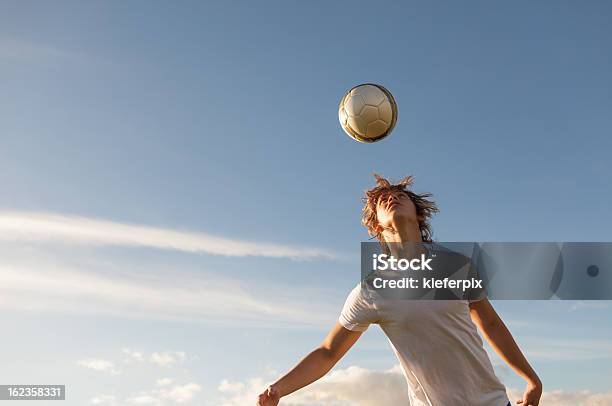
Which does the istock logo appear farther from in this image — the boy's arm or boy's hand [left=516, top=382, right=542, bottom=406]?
boy's hand [left=516, top=382, right=542, bottom=406]

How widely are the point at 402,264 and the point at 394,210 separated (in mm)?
627

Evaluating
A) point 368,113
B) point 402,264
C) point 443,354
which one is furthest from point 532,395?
point 368,113

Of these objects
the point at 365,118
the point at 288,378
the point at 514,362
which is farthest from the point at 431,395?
the point at 365,118

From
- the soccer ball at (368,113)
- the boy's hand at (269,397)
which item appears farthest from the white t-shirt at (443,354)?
the soccer ball at (368,113)

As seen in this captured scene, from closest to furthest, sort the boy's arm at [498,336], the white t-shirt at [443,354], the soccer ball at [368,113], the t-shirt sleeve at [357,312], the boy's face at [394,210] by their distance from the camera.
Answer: the white t-shirt at [443,354] < the boy's arm at [498,336] < the t-shirt sleeve at [357,312] < the boy's face at [394,210] < the soccer ball at [368,113]

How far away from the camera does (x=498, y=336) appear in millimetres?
7367

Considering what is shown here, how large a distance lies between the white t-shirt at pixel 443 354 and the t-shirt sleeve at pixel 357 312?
22cm

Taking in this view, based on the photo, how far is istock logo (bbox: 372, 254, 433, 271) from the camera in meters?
7.59

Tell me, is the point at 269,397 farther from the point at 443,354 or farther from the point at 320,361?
the point at 443,354

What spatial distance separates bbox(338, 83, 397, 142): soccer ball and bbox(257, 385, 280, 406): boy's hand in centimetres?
633

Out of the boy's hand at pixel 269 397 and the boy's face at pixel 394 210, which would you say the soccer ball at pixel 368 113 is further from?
the boy's hand at pixel 269 397

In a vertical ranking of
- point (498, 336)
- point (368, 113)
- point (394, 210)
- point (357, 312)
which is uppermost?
point (368, 113)

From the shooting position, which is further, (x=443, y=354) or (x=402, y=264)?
(x=402, y=264)

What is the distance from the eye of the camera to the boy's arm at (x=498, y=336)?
7227 mm
